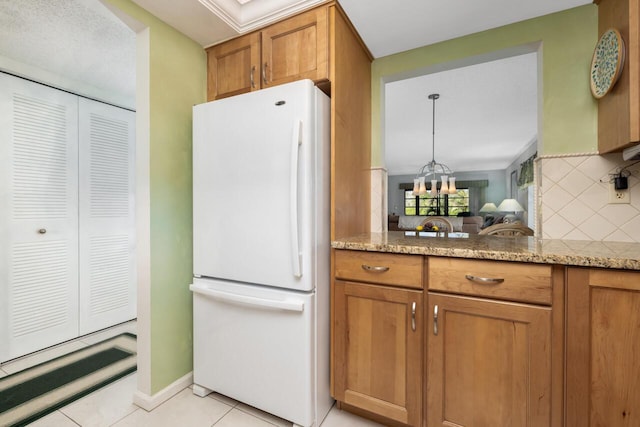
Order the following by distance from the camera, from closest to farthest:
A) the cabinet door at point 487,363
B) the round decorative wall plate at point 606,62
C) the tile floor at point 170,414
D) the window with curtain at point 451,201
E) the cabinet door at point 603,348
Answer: the cabinet door at point 603,348 → the cabinet door at point 487,363 → the round decorative wall plate at point 606,62 → the tile floor at point 170,414 → the window with curtain at point 451,201

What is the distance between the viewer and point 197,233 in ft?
5.43

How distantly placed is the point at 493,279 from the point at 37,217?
3016 mm

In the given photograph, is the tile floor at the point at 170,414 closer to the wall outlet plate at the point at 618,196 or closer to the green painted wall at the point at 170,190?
the green painted wall at the point at 170,190

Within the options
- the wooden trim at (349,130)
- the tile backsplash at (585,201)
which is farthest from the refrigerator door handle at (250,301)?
the tile backsplash at (585,201)

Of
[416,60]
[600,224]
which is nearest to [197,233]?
[416,60]

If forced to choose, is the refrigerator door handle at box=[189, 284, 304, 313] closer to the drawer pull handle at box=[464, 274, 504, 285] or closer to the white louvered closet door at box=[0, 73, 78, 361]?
the drawer pull handle at box=[464, 274, 504, 285]

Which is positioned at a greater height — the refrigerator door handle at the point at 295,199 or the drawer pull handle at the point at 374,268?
the refrigerator door handle at the point at 295,199

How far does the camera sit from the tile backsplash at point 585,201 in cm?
145

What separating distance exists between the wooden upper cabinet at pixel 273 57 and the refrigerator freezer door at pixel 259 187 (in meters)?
0.26

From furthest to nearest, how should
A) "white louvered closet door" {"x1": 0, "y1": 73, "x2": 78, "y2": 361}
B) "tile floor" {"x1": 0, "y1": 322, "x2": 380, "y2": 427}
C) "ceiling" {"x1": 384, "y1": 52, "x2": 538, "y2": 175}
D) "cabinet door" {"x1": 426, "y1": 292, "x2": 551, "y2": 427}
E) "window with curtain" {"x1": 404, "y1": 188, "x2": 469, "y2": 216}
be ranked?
"window with curtain" {"x1": 404, "y1": 188, "x2": 469, "y2": 216} < "ceiling" {"x1": 384, "y1": 52, "x2": 538, "y2": 175} < "white louvered closet door" {"x1": 0, "y1": 73, "x2": 78, "y2": 361} < "tile floor" {"x1": 0, "y1": 322, "x2": 380, "y2": 427} < "cabinet door" {"x1": 426, "y1": 292, "x2": 551, "y2": 427}

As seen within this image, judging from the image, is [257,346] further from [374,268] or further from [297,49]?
[297,49]

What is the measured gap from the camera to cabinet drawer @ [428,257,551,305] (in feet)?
3.59

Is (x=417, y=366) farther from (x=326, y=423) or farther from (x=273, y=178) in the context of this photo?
(x=273, y=178)

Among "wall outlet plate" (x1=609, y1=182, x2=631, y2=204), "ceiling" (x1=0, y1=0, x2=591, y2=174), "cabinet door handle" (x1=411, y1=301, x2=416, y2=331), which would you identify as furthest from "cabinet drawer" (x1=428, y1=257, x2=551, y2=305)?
"ceiling" (x1=0, y1=0, x2=591, y2=174)
